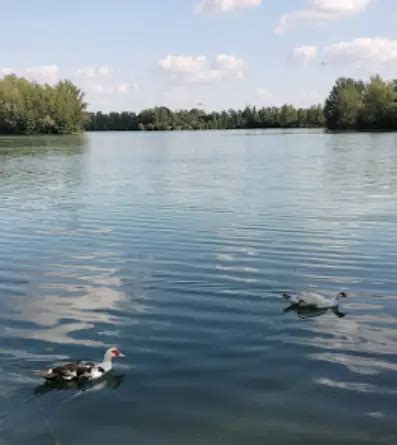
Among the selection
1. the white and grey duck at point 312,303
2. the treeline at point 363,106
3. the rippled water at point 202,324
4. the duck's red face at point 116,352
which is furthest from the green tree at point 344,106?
the duck's red face at point 116,352

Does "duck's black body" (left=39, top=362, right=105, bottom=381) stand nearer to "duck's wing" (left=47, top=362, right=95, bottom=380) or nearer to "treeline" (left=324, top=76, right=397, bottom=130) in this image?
"duck's wing" (left=47, top=362, right=95, bottom=380)

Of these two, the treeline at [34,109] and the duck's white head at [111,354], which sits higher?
the treeline at [34,109]

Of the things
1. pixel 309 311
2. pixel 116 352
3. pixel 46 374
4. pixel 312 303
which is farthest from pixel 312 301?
pixel 46 374

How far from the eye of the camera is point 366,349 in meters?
9.88

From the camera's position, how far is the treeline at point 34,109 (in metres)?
150

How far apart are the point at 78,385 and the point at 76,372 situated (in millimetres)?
184

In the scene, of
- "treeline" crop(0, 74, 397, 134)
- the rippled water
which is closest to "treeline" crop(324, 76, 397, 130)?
"treeline" crop(0, 74, 397, 134)

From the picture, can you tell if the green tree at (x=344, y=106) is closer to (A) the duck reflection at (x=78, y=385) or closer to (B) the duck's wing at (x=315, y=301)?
(B) the duck's wing at (x=315, y=301)

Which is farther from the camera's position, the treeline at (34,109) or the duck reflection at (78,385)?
the treeline at (34,109)

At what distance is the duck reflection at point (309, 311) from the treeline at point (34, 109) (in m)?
144

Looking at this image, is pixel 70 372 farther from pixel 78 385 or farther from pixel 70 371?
pixel 78 385

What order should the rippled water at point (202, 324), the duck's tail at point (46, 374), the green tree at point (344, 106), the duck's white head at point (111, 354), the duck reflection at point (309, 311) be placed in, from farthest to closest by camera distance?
the green tree at point (344, 106)
the duck reflection at point (309, 311)
the duck's white head at point (111, 354)
the duck's tail at point (46, 374)
the rippled water at point (202, 324)

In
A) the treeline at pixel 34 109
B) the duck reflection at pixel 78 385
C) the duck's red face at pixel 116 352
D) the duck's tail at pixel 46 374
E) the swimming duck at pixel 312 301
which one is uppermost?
the treeline at pixel 34 109

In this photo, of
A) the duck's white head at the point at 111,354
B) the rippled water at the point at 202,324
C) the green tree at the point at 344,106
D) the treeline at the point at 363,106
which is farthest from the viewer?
the green tree at the point at 344,106
